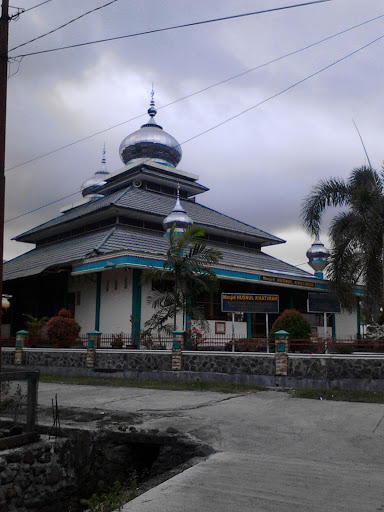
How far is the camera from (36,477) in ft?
22.1

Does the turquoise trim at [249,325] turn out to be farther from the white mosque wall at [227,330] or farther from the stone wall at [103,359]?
the stone wall at [103,359]

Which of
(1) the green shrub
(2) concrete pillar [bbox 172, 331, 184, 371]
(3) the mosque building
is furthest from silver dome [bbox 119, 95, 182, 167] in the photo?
(2) concrete pillar [bbox 172, 331, 184, 371]

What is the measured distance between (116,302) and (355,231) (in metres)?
9.51

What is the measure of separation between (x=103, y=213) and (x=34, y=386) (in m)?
17.5

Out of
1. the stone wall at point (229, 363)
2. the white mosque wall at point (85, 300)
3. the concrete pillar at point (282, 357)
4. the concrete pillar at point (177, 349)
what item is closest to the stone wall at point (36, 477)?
the concrete pillar at point (282, 357)

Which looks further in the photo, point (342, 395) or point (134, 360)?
point (134, 360)

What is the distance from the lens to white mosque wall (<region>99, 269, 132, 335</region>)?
64.7 feet

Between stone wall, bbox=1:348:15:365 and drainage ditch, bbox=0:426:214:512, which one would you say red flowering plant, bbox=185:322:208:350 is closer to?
stone wall, bbox=1:348:15:365

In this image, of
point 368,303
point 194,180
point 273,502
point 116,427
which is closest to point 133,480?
point 116,427

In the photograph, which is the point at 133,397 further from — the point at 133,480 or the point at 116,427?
the point at 133,480

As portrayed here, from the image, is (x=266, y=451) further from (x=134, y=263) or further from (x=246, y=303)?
(x=134, y=263)

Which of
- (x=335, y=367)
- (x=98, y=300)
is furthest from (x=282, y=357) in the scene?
(x=98, y=300)

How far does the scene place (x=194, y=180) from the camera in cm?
3144

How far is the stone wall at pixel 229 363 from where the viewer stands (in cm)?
1409
